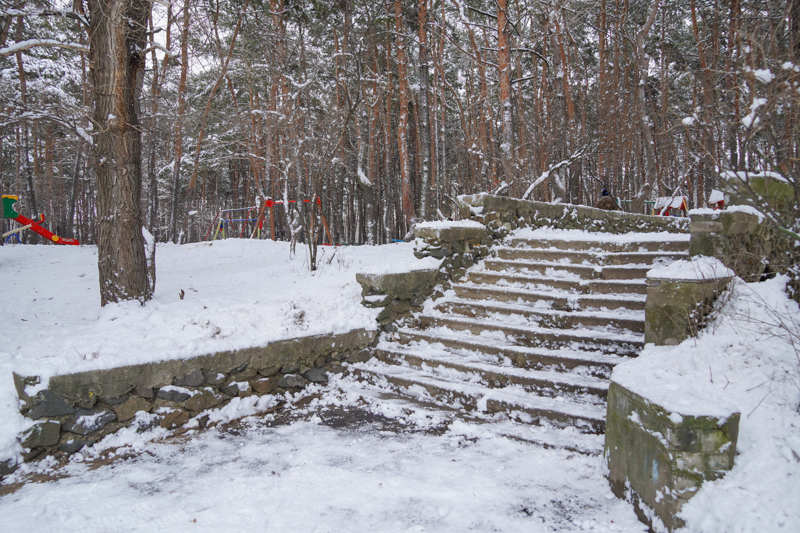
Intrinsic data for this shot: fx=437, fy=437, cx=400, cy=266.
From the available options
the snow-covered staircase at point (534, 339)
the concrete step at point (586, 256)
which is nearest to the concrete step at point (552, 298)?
the snow-covered staircase at point (534, 339)

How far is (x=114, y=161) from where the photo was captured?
17.0 ft

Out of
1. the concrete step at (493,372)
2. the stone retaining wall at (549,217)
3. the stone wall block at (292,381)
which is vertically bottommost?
the stone wall block at (292,381)

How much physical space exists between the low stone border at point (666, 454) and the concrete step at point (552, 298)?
94.7 inches

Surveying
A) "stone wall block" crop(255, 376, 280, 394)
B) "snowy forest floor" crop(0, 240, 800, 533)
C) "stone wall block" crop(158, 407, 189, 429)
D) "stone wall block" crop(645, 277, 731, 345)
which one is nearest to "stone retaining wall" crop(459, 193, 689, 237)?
"snowy forest floor" crop(0, 240, 800, 533)

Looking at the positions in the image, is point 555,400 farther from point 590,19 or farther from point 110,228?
point 590,19

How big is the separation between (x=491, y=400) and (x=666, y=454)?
1.87 metres

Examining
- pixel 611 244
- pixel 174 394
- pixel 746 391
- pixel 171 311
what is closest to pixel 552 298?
pixel 611 244

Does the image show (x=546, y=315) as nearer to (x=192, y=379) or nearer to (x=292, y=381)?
(x=292, y=381)

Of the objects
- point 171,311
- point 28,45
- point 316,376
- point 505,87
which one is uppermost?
point 505,87

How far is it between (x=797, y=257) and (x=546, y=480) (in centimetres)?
263

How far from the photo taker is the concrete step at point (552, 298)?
486cm

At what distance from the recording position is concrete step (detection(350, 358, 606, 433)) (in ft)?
12.0

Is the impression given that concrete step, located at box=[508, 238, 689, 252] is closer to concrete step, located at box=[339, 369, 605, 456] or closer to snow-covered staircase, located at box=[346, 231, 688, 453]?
snow-covered staircase, located at box=[346, 231, 688, 453]

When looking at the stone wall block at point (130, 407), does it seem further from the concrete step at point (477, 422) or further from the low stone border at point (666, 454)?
the low stone border at point (666, 454)
